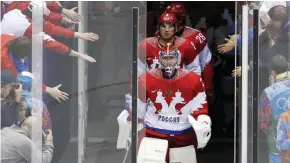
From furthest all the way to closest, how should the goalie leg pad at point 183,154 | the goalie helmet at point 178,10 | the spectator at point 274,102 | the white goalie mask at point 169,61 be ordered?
the goalie helmet at point 178,10 < the goalie leg pad at point 183,154 < the white goalie mask at point 169,61 < the spectator at point 274,102

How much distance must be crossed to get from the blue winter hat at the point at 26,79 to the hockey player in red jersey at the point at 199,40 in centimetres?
109

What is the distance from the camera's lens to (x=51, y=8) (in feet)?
10.9

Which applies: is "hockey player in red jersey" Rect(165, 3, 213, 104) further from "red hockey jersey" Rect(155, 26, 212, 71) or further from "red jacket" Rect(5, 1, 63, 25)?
"red jacket" Rect(5, 1, 63, 25)

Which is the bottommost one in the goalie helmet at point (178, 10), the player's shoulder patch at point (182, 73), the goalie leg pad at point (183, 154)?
the goalie leg pad at point (183, 154)

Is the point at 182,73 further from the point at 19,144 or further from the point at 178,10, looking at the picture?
the point at 19,144

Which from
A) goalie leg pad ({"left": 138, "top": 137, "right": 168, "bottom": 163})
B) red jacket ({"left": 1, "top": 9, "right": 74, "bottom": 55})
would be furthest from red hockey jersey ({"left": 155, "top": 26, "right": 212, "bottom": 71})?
red jacket ({"left": 1, "top": 9, "right": 74, "bottom": 55})

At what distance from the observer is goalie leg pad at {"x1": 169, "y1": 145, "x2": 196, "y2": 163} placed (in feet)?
12.2

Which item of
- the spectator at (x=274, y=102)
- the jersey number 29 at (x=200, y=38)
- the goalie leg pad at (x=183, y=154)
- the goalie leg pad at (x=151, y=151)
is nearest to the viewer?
the spectator at (x=274, y=102)

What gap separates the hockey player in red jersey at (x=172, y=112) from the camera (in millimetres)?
3578

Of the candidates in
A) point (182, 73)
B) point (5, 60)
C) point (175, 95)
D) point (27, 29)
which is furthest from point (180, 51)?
point (5, 60)

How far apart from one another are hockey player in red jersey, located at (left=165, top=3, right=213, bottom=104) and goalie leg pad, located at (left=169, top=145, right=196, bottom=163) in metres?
0.55

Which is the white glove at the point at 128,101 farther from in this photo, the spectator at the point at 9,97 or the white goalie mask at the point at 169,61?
the spectator at the point at 9,97

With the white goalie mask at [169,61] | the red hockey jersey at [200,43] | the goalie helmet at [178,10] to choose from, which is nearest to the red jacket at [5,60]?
the white goalie mask at [169,61]

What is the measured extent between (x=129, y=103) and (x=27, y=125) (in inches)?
21.6
